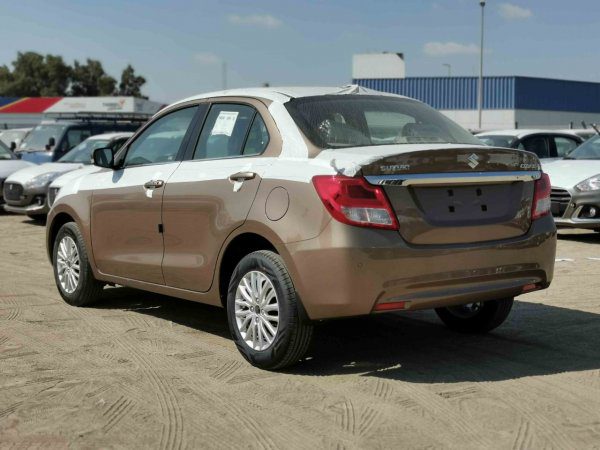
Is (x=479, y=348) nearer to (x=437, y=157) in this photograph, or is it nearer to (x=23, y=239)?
(x=437, y=157)

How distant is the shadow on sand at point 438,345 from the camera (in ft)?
17.7

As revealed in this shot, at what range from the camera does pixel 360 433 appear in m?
4.24

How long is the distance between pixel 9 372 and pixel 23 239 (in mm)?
8354

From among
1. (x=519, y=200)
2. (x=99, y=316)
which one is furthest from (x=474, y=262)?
(x=99, y=316)

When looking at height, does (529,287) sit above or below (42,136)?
below

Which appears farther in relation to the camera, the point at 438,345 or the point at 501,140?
the point at 501,140

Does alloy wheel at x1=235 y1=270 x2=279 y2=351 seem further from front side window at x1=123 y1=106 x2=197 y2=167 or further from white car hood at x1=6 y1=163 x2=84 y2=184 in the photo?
white car hood at x1=6 y1=163 x2=84 y2=184

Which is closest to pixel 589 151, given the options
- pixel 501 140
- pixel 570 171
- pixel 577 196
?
pixel 570 171

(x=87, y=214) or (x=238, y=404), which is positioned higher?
(x=87, y=214)

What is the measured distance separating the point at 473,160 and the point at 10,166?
1375 centimetres

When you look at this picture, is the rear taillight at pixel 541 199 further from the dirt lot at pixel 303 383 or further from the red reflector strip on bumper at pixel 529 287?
the dirt lot at pixel 303 383

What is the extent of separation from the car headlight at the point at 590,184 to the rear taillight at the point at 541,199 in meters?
6.59

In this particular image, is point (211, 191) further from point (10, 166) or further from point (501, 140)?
point (10, 166)

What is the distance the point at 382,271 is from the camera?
16.1 ft
